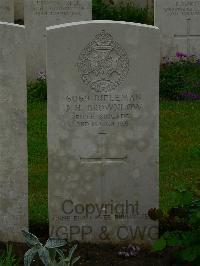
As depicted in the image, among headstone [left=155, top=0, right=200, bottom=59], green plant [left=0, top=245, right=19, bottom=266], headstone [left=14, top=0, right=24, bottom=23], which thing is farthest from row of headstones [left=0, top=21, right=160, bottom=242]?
headstone [left=14, top=0, right=24, bottom=23]

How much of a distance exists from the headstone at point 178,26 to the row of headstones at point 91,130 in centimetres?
667

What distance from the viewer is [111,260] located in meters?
5.52

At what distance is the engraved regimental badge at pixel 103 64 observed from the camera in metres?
5.53

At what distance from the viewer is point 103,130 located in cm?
562

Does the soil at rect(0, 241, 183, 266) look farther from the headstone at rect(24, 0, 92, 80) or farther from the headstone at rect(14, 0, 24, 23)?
the headstone at rect(14, 0, 24, 23)

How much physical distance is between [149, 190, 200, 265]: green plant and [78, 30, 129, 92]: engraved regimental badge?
879 mm

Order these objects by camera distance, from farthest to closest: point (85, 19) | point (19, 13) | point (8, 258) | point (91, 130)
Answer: point (19, 13) < point (85, 19) < point (91, 130) < point (8, 258)

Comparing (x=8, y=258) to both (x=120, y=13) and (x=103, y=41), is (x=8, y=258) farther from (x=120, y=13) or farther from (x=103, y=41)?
(x=120, y=13)

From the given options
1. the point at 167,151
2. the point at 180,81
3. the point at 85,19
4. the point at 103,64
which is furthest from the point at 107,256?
the point at 85,19

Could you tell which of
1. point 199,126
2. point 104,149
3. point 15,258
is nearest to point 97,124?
point 104,149

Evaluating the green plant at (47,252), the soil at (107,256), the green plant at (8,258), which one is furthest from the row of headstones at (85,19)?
the green plant at (47,252)

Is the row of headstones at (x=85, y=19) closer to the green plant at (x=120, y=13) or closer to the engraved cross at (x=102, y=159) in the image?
the green plant at (x=120, y=13)

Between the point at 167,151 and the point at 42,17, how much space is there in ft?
13.3

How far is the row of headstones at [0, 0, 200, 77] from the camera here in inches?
456
